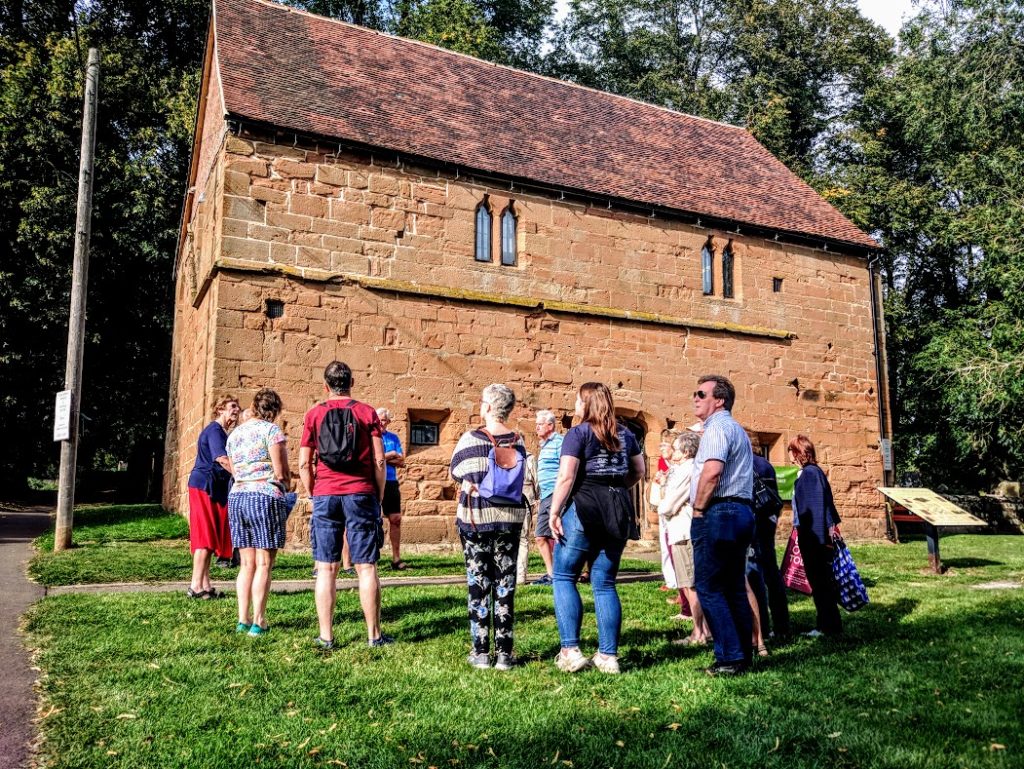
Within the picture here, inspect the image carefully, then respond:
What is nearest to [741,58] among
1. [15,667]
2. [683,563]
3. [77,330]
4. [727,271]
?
[727,271]

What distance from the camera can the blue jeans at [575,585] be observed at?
5379 mm

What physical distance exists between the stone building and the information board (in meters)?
4.58

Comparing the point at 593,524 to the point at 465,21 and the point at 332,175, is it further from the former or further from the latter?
the point at 465,21

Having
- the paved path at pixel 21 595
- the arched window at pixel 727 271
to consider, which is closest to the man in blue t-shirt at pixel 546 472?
the paved path at pixel 21 595

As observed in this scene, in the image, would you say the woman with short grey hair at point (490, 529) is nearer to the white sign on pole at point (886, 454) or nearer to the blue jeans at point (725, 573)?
the blue jeans at point (725, 573)

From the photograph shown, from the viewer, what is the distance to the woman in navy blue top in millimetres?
5363

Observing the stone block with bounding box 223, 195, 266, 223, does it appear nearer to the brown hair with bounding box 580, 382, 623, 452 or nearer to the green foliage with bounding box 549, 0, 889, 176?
the brown hair with bounding box 580, 382, 623, 452

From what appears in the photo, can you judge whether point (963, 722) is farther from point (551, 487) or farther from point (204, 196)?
point (204, 196)

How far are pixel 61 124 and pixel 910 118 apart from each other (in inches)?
932

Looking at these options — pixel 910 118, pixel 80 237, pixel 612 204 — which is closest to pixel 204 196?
pixel 80 237

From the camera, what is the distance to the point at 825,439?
1789cm

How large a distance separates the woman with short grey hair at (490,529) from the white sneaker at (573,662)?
0.36m

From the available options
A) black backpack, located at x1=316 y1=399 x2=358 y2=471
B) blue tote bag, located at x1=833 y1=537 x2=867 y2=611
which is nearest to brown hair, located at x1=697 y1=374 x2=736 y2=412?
blue tote bag, located at x1=833 y1=537 x2=867 y2=611

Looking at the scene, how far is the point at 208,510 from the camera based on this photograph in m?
7.86
